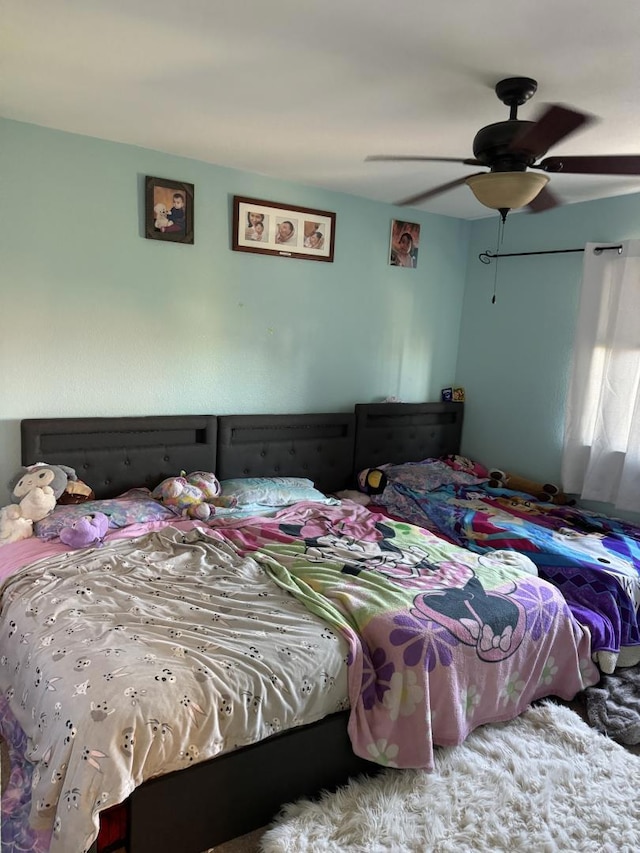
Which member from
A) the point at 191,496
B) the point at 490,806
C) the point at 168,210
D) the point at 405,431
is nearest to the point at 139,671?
the point at 490,806

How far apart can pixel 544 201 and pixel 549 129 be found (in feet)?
1.69

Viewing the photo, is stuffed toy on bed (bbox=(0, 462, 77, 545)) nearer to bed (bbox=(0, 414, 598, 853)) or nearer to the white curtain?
bed (bbox=(0, 414, 598, 853))

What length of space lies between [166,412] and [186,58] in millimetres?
1829

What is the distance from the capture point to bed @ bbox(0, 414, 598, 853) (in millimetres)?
1535

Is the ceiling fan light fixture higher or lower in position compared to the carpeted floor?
higher

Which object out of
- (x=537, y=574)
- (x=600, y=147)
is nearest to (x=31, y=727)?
(x=537, y=574)

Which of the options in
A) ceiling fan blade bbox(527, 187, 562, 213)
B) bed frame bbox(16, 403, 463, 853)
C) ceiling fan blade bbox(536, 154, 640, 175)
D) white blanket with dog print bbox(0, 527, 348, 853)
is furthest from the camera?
ceiling fan blade bbox(527, 187, 562, 213)

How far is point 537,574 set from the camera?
2.75 m

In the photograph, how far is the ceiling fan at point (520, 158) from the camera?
1.81m

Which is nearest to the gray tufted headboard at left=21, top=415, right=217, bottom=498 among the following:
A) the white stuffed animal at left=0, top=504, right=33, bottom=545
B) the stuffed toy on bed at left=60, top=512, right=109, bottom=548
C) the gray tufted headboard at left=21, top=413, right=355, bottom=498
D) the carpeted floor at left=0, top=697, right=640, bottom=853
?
the gray tufted headboard at left=21, top=413, right=355, bottom=498

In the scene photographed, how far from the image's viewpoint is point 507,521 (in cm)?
322

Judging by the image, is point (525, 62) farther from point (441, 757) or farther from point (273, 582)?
point (441, 757)

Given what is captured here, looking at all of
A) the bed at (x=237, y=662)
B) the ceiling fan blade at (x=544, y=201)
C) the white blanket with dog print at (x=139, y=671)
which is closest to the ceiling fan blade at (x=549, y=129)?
the ceiling fan blade at (x=544, y=201)

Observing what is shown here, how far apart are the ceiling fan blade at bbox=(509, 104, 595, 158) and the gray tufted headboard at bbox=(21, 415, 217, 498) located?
7.08ft
